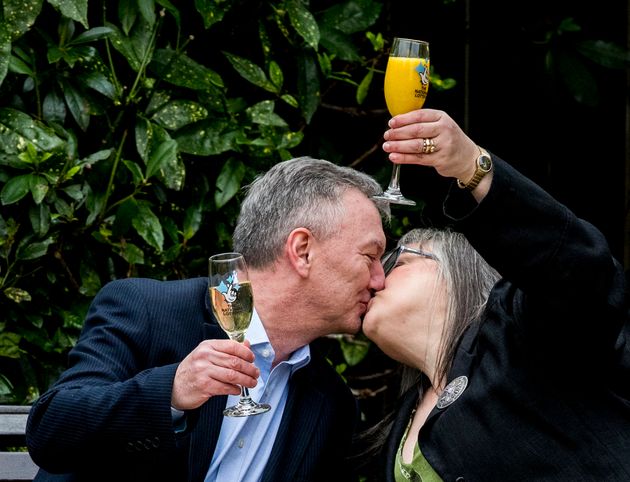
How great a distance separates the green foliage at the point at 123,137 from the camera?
3.32m

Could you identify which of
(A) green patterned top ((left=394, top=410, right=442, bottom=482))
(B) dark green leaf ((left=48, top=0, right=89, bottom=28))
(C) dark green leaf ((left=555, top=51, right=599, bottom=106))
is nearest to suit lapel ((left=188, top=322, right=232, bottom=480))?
(A) green patterned top ((left=394, top=410, right=442, bottom=482))

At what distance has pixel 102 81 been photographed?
3.41 m

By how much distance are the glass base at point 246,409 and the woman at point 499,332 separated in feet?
1.43

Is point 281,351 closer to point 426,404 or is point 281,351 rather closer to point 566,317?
point 426,404

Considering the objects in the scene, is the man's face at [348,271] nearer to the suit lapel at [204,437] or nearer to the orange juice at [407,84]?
the suit lapel at [204,437]

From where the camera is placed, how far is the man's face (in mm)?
2801

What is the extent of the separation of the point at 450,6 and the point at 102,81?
1565 mm

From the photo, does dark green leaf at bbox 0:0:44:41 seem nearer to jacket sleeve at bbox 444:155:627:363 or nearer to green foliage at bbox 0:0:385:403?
green foliage at bbox 0:0:385:403

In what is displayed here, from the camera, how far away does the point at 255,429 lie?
2.83 metres

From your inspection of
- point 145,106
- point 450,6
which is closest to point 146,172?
point 145,106

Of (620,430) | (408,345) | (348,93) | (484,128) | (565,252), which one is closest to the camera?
(565,252)

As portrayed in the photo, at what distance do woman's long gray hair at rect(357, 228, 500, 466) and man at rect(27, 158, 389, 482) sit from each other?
0.16 m

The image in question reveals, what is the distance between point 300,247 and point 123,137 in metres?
0.99

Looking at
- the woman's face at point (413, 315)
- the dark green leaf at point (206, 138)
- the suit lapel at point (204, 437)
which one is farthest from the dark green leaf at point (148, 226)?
the woman's face at point (413, 315)
